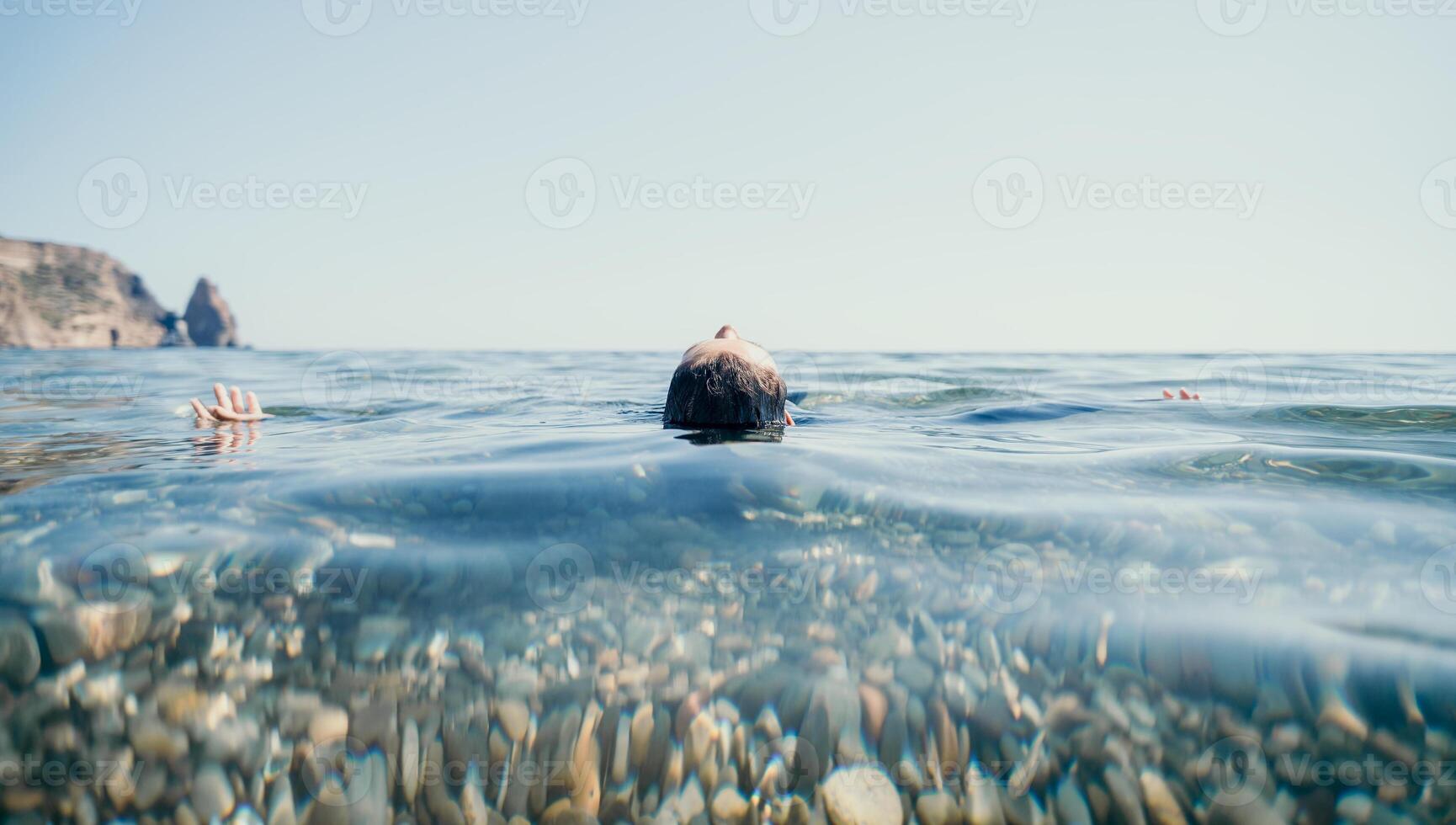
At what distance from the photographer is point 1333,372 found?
45.0 feet

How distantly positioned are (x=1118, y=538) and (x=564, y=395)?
28.6ft

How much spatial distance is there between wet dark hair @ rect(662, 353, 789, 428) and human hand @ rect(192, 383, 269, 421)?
14.1ft

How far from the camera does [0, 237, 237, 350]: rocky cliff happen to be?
291 feet

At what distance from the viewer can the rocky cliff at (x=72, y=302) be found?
3497 inches

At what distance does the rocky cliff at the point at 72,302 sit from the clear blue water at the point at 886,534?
12141 cm

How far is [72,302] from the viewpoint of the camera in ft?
320

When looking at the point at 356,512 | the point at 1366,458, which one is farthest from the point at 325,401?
the point at 1366,458

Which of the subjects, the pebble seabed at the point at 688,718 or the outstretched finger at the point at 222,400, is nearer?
the pebble seabed at the point at 688,718

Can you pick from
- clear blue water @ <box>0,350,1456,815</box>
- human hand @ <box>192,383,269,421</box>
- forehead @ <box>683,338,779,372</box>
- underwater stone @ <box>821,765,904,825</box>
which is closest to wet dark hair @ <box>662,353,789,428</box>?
forehead @ <box>683,338,779,372</box>

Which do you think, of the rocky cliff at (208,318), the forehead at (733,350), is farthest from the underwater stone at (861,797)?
the rocky cliff at (208,318)

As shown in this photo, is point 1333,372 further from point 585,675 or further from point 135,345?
point 135,345

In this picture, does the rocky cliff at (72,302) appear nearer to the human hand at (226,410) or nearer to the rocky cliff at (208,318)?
the rocky cliff at (208,318)

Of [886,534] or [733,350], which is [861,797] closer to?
[886,534]

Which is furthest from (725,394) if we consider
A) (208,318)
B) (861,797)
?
(208,318)
